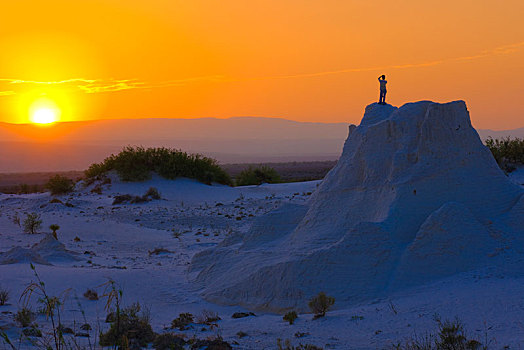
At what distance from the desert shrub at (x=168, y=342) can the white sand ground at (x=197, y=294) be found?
646mm

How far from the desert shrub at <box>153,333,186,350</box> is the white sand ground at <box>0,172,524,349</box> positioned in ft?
2.12

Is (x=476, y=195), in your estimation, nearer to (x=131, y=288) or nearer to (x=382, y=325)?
(x=382, y=325)

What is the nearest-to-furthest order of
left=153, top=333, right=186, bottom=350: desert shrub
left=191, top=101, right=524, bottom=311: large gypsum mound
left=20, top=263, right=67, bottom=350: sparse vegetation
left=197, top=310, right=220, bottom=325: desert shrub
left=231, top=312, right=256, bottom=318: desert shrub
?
1. left=20, top=263, right=67, bottom=350: sparse vegetation
2. left=153, top=333, right=186, bottom=350: desert shrub
3. left=197, top=310, right=220, bottom=325: desert shrub
4. left=231, top=312, right=256, bottom=318: desert shrub
5. left=191, top=101, right=524, bottom=311: large gypsum mound

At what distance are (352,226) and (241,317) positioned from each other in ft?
8.10

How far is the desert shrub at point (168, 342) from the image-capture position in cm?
495

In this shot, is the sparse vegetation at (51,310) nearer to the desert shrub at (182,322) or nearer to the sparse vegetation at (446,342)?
the desert shrub at (182,322)

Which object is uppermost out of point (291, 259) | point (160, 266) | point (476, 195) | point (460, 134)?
point (460, 134)

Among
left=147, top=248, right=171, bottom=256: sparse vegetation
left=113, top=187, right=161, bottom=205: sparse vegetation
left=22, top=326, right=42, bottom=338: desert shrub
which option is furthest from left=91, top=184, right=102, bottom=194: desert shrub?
left=22, top=326, right=42, bottom=338: desert shrub

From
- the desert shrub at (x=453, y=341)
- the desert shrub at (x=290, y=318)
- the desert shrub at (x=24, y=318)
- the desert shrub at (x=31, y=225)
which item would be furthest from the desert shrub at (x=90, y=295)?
the desert shrub at (x=31, y=225)

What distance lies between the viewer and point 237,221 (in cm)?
1867

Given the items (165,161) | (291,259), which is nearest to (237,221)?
(291,259)

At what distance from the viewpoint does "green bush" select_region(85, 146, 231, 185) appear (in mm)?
28891

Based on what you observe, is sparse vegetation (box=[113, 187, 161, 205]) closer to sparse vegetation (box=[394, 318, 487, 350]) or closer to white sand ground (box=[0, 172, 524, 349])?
white sand ground (box=[0, 172, 524, 349])

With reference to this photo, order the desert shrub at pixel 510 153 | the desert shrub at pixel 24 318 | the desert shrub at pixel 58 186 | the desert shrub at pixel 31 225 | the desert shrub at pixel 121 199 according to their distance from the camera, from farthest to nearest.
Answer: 1. the desert shrub at pixel 58 186
2. the desert shrub at pixel 510 153
3. the desert shrub at pixel 121 199
4. the desert shrub at pixel 31 225
5. the desert shrub at pixel 24 318
